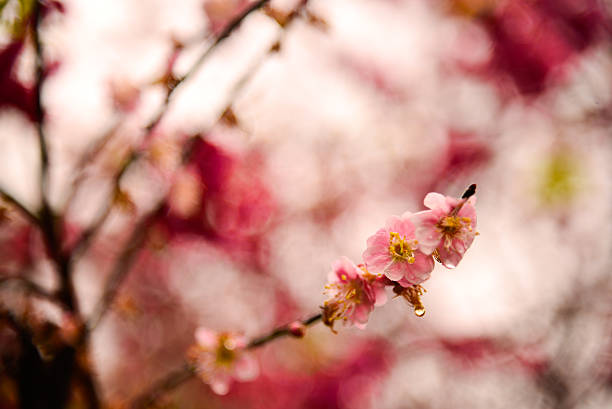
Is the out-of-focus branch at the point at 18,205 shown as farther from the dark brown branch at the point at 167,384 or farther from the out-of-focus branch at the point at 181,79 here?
the dark brown branch at the point at 167,384

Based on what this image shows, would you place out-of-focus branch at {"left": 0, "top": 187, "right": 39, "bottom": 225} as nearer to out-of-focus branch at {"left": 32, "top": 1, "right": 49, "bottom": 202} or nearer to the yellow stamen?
out-of-focus branch at {"left": 32, "top": 1, "right": 49, "bottom": 202}

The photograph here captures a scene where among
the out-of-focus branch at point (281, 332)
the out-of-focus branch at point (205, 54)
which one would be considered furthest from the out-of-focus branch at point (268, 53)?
the out-of-focus branch at point (281, 332)

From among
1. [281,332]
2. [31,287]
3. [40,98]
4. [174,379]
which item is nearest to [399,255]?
[281,332]

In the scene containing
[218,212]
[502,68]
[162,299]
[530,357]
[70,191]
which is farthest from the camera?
[162,299]

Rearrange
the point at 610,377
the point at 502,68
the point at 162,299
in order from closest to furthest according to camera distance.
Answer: the point at 610,377
the point at 502,68
the point at 162,299

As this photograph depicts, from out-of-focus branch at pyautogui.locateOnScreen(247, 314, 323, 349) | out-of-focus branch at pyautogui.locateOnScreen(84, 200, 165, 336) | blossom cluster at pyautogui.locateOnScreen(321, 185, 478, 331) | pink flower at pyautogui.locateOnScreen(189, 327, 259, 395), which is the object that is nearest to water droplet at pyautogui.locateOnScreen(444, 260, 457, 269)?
blossom cluster at pyautogui.locateOnScreen(321, 185, 478, 331)

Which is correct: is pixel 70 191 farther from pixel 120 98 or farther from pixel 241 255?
pixel 241 255

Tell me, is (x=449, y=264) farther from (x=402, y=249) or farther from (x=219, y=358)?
(x=219, y=358)

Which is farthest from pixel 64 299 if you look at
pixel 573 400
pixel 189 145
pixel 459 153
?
pixel 459 153

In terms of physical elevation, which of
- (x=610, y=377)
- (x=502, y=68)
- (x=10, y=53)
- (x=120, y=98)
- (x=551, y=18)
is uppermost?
(x=551, y=18)
